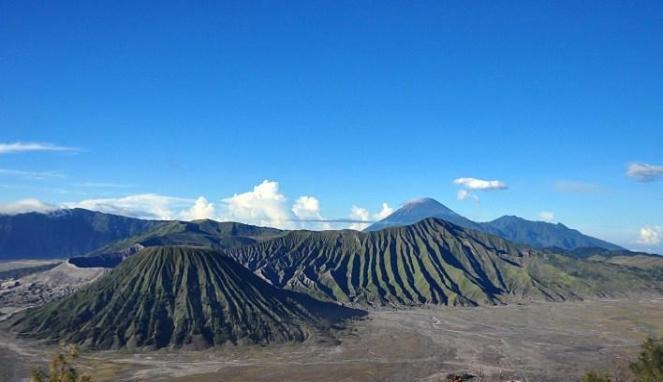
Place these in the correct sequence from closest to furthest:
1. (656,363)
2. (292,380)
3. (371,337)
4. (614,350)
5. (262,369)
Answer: (656,363), (292,380), (262,369), (614,350), (371,337)

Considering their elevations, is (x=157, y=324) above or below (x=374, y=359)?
above

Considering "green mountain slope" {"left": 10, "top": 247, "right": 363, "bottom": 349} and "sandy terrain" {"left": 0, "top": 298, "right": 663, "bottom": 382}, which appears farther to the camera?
"green mountain slope" {"left": 10, "top": 247, "right": 363, "bottom": 349}

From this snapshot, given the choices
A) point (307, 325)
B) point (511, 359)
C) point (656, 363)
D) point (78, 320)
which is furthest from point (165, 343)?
point (656, 363)

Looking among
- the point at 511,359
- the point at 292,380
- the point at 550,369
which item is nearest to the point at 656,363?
the point at 550,369

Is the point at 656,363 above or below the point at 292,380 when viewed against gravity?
above

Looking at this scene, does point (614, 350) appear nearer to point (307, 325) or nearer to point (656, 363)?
point (656, 363)

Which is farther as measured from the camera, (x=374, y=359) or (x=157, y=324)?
(x=157, y=324)

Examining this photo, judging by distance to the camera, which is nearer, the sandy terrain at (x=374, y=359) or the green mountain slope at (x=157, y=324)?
the sandy terrain at (x=374, y=359)

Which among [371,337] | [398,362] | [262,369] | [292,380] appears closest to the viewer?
[292,380]

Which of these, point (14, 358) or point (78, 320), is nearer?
point (14, 358)
